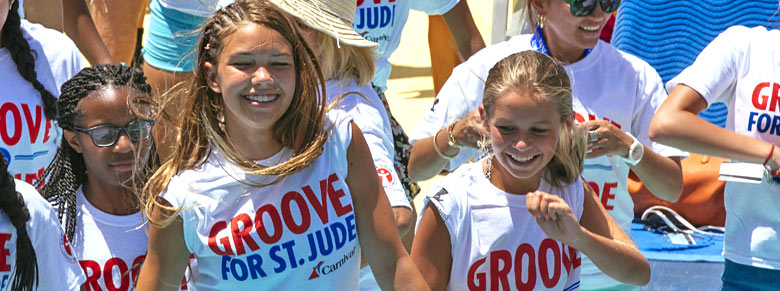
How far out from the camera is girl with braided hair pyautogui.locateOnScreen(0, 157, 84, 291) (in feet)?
8.33

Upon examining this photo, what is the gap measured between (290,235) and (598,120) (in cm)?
91

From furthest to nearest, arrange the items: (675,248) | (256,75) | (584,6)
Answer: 1. (675,248)
2. (584,6)
3. (256,75)

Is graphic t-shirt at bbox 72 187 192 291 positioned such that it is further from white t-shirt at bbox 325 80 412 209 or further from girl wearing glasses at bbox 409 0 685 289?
girl wearing glasses at bbox 409 0 685 289

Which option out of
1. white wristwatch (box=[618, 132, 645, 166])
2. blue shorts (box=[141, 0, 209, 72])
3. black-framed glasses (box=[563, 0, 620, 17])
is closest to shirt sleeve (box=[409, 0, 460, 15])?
blue shorts (box=[141, 0, 209, 72])

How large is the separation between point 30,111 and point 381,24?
3.90 feet

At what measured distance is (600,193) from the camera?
3260mm

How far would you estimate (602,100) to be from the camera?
3.21 meters

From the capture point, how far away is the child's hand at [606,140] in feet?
9.68

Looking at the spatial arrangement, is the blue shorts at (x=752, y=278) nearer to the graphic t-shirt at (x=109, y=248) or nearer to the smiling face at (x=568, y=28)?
the smiling face at (x=568, y=28)

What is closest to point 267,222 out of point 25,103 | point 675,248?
point 25,103

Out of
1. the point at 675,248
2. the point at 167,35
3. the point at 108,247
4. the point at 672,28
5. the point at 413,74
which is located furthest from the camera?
the point at 413,74

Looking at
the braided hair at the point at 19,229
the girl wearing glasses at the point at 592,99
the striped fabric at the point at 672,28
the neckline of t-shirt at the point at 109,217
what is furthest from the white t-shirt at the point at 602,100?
the striped fabric at the point at 672,28

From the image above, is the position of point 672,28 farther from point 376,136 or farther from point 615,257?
point 615,257

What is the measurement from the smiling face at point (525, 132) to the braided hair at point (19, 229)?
110cm
